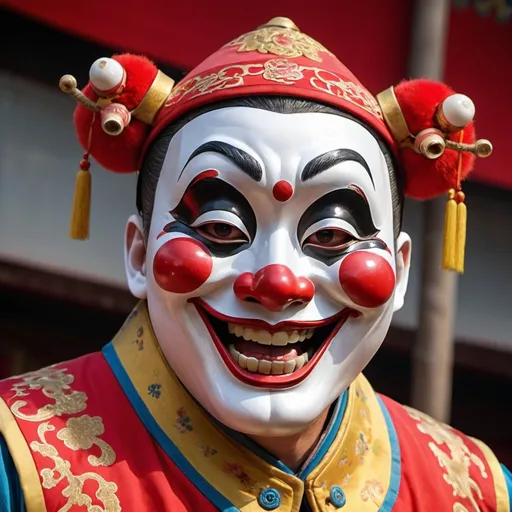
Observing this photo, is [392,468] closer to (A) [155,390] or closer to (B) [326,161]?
(A) [155,390]

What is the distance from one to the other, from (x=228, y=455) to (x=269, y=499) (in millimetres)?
116

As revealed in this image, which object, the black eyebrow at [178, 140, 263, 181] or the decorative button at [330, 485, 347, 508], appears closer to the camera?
the black eyebrow at [178, 140, 263, 181]

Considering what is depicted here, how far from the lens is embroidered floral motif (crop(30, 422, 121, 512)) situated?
167 centimetres

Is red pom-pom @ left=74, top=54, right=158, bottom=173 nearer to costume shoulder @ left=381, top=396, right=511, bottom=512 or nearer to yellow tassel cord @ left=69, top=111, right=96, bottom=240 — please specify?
yellow tassel cord @ left=69, top=111, right=96, bottom=240

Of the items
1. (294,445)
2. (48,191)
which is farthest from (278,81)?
(48,191)

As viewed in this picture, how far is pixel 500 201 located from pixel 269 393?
8.34 feet

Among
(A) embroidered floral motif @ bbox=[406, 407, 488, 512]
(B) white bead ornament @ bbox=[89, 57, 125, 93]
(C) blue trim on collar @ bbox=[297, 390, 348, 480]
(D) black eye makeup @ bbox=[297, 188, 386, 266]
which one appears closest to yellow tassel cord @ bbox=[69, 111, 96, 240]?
(B) white bead ornament @ bbox=[89, 57, 125, 93]

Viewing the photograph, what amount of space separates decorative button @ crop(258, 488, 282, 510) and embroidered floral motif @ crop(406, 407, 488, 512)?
0.45 m

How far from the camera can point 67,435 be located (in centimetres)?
175

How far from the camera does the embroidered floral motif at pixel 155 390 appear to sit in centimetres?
185

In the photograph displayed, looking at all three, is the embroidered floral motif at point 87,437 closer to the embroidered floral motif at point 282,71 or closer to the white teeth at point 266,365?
the white teeth at point 266,365

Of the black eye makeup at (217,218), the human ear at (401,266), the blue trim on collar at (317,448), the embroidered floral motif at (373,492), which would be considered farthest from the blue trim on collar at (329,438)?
the black eye makeup at (217,218)

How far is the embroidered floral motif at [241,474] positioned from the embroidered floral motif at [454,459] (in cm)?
49

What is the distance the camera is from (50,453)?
170 cm
